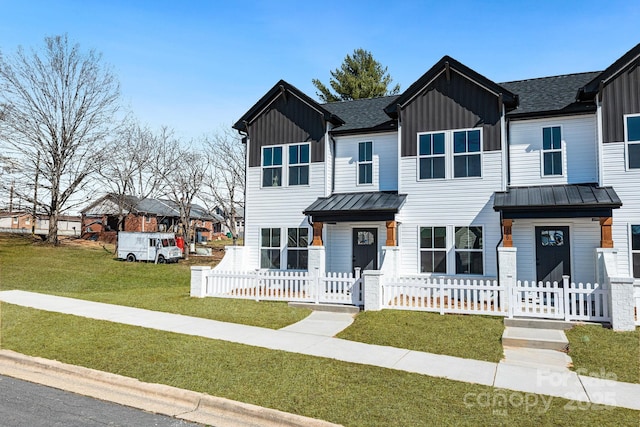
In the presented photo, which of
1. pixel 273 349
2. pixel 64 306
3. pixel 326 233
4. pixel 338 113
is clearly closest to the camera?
pixel 273 349

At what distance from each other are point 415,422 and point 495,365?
328 cm

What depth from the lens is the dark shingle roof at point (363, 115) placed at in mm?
17000

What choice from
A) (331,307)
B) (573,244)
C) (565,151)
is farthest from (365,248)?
(565,151)

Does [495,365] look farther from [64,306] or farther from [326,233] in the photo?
[64,306]

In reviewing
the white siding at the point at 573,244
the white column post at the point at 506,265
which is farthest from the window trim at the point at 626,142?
the white column post at the point at 506,265

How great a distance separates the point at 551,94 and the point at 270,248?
39.8 feet

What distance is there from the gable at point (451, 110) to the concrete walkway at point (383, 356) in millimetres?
7921

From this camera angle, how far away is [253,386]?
6551 millimetres

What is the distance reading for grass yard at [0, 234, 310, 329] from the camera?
41.1 feet

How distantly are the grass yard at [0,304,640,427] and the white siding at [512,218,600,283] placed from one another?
870 centimetres

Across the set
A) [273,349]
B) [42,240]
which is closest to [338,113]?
[273,349]

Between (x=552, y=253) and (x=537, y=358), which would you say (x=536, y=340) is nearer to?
(x=537, y=358)

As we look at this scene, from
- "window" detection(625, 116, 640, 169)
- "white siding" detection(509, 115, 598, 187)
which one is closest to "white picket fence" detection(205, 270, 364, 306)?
"white siding" detection(509, 115, 598, 187)

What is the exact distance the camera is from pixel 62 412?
5.81 meters
